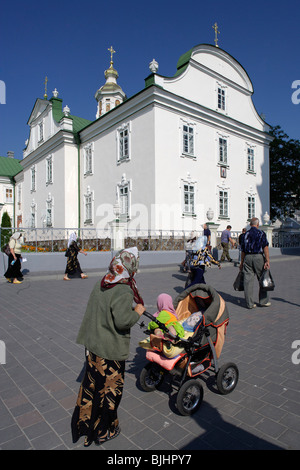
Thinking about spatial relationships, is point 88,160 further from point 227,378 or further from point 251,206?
point 227,378

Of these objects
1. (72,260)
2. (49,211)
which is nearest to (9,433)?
(72,260)

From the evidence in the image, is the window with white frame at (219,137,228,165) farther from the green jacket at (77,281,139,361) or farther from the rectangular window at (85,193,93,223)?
the green jacket at (77,281,139,361)

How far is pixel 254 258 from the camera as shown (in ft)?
23.5

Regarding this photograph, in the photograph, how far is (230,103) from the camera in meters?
24.3

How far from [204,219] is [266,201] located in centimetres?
859

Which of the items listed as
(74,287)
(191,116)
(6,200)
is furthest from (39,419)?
(6,200)

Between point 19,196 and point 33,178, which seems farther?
point 19,196

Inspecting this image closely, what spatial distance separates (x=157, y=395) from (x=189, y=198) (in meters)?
18.1

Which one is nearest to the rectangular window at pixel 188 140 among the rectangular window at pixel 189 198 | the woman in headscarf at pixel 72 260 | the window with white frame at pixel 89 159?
the rectangular window at pixel 189 198

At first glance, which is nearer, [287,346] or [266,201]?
[287,346]

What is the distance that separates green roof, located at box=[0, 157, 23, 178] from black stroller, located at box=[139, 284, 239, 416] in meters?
42.2

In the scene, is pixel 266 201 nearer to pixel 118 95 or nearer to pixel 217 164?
pixel 217 164

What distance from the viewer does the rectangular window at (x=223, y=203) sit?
23216 millimetres

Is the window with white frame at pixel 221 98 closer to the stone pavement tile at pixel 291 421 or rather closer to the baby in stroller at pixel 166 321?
the baby in stroller at pixel 166 321
